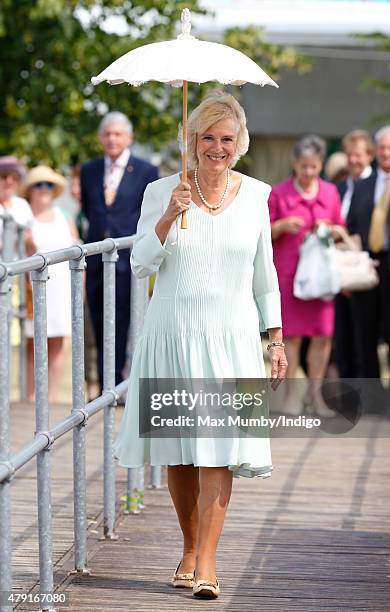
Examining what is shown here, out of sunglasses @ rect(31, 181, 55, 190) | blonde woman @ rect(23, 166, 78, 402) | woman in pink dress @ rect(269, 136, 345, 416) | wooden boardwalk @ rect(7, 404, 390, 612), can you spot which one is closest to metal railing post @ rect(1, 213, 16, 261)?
blonde woman @ rect(23, 166, 78, 402)

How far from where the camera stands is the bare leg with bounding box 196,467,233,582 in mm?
5500

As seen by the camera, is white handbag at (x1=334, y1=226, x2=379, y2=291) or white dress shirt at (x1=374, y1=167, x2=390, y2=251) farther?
white dress shirt at (x1=374, y1=167, x2=390, y2=251)

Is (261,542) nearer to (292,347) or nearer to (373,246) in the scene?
(292,347)

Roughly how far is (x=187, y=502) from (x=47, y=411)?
822mm

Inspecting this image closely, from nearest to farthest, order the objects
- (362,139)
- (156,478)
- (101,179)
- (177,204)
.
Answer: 1. (177,204)
2. (156,478)
3. (101,179)
4. (362,139)

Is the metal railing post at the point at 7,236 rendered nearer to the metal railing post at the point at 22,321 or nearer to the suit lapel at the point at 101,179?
the metal railing post at the point at 22,321

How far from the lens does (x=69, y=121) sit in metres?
14.4

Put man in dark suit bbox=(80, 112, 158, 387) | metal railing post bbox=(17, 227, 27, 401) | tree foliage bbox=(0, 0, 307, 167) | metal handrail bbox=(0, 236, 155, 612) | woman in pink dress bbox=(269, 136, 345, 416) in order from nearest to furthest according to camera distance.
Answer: metal handrail bbox=(0, 236, 155, 612) < man in dark suit bbox=(80, 112, 158, 387) < woman in pink dress bbox=(269, 136, 345, 416) < metal railing post bbox=(17, 227, 27, 401) < tree foliage bbox=(0, 0, 307, 167)

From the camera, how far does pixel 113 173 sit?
1015 centimetres

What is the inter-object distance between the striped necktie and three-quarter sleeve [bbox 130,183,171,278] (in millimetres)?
5098

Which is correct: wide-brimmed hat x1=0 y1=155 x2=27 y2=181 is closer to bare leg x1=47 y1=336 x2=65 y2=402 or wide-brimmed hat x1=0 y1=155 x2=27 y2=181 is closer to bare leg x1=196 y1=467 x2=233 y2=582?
bare leg x1=47 y1=336 x2=65 y2=402

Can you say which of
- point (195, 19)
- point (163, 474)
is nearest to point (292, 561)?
point (163, 474)

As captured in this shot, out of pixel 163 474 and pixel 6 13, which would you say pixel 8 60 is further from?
pixel 163 474

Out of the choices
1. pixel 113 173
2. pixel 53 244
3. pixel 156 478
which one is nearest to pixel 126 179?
pixel 113 173
